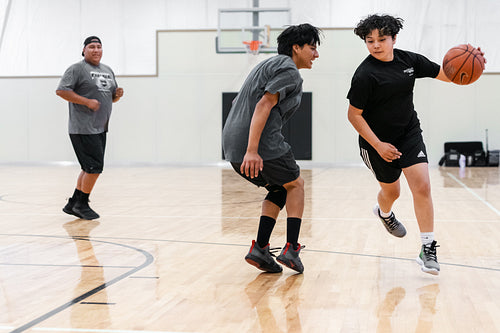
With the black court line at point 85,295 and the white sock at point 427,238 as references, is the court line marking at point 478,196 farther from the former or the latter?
the black court line at point 85,295

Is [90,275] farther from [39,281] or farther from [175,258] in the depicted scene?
[175,258]

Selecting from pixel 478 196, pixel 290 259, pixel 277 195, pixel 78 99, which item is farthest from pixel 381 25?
pixel 478 196

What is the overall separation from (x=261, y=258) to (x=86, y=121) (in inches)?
113

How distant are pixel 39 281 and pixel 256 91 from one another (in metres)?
1.45

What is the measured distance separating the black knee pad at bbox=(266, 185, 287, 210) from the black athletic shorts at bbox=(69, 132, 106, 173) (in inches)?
102

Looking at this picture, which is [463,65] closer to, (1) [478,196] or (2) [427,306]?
(2) [427,306]

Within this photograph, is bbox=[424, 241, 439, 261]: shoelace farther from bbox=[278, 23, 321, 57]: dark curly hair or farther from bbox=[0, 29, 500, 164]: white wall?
bbox=[0, 29, 500, 164]: white wall

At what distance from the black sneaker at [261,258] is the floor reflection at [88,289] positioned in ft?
2.50

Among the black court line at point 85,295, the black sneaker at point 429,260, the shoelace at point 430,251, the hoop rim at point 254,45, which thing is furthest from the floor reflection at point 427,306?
the hoop rim at point 254,45

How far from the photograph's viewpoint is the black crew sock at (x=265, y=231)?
3.50 meters

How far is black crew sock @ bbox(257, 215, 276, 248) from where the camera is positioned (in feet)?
11.5

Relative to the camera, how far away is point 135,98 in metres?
16.7

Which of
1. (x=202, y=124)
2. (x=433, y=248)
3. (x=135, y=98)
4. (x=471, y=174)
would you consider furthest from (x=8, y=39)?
(x=433, y=248)

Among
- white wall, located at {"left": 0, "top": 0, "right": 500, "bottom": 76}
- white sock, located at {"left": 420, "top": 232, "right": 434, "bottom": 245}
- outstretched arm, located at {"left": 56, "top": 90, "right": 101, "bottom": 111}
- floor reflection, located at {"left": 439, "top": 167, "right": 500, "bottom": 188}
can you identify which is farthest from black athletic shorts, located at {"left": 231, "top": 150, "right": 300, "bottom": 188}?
white wall, located at {"left": 0, "top": 0, "right": 500, "bottom": 76}
